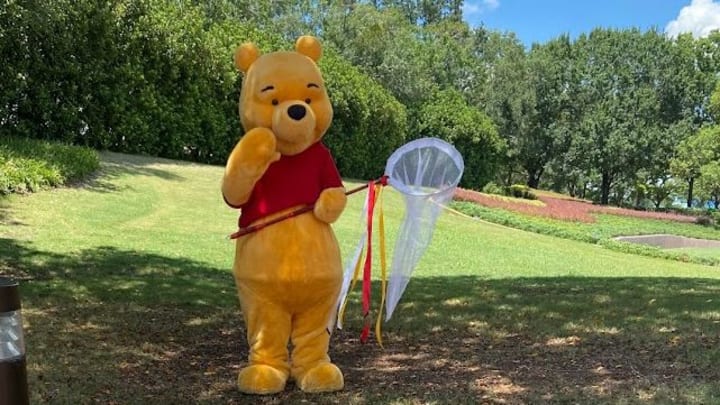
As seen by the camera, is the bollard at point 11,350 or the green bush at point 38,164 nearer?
the bollard at point 11,350

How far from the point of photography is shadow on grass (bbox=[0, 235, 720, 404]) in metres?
3.77

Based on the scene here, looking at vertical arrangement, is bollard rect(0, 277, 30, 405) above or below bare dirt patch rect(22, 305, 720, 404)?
above

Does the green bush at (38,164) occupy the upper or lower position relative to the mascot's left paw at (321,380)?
upper

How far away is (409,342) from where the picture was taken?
5.10m

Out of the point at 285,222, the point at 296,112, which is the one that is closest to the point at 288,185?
the point at 285,222

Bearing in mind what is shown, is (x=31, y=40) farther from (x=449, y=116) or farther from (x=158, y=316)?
(x=449, y=116)

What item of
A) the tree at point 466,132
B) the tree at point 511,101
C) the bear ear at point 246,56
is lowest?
the bear ear at point 246,56

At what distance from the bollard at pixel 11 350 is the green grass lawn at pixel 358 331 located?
5.92ft

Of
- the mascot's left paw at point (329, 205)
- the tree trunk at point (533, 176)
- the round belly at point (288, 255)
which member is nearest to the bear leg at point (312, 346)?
the round belly at point (288, 255)

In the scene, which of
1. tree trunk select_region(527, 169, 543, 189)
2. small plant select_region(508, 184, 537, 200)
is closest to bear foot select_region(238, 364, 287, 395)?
small plant select_region(508, 184, 537, 200)

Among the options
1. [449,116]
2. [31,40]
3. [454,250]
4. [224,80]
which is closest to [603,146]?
[449,116]

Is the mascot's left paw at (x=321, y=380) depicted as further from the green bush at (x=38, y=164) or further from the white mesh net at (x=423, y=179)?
the green bush at (x=38, y=164)

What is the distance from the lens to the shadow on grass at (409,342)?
3771mm

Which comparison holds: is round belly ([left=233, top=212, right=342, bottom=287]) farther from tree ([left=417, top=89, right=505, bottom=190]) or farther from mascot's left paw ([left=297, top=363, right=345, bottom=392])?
tree ([left=417, top=89, right=505, bottom=190])
